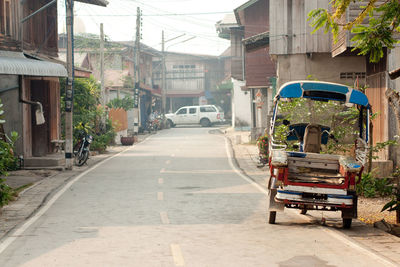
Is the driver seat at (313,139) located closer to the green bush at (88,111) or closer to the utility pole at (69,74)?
the utility pole at (69,74)

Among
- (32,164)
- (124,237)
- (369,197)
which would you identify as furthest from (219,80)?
(124,237)

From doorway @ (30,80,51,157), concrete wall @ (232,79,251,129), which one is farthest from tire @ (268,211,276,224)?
concrete wall @ (232,79,251,129)

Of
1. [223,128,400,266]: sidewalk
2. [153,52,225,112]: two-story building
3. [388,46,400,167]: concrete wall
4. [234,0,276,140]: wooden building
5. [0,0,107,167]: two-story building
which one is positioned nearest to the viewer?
[223,128,400,266]: sidewalk

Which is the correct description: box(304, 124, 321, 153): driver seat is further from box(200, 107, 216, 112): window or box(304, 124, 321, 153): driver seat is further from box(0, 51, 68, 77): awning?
box(200, 107, 216, 112): window

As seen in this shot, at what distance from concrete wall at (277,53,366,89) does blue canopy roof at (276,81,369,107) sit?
11917 millimetres

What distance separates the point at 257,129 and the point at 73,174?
18.4 metres

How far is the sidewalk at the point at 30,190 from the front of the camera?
1184 cm

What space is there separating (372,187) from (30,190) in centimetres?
872

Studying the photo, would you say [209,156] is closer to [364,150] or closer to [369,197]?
[369,197]

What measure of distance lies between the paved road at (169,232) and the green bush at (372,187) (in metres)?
2.43

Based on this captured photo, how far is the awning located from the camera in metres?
17.2

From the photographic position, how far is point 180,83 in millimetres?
80375

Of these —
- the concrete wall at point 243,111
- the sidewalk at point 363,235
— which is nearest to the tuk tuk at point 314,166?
the sidewalk at point 363,235

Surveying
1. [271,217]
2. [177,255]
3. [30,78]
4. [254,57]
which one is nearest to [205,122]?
[254,57]
